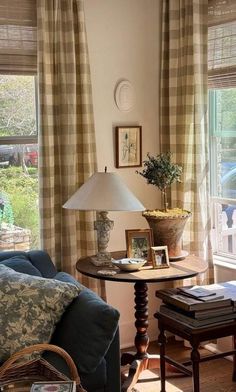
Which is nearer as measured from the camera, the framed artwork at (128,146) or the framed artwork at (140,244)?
the framed artwork at (140,244)

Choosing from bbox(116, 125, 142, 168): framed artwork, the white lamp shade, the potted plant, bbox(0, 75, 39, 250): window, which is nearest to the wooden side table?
the potted plant

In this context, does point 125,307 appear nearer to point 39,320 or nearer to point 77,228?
point 77,228

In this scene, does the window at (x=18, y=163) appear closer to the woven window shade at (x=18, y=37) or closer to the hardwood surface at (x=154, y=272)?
the woven window shade at (x=18, y=37)

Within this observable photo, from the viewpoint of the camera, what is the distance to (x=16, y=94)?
3.66 m

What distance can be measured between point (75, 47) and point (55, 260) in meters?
Answer: 1.37

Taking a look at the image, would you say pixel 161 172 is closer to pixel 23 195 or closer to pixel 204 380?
pixel 23 195

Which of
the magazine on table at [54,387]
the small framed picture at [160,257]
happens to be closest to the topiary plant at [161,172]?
the small framed picture at [160,257]

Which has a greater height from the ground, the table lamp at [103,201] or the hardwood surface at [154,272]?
the table lamp at [103,201]

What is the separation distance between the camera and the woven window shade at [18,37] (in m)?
3.51

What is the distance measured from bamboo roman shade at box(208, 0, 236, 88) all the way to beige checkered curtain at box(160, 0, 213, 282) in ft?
0.17

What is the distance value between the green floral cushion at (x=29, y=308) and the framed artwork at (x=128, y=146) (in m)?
1.41

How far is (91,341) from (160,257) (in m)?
0.87

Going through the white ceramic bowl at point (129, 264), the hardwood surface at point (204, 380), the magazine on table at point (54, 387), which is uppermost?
the white ceramic bowl at point (129, 264)

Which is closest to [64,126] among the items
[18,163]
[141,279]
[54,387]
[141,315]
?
[18,163]
